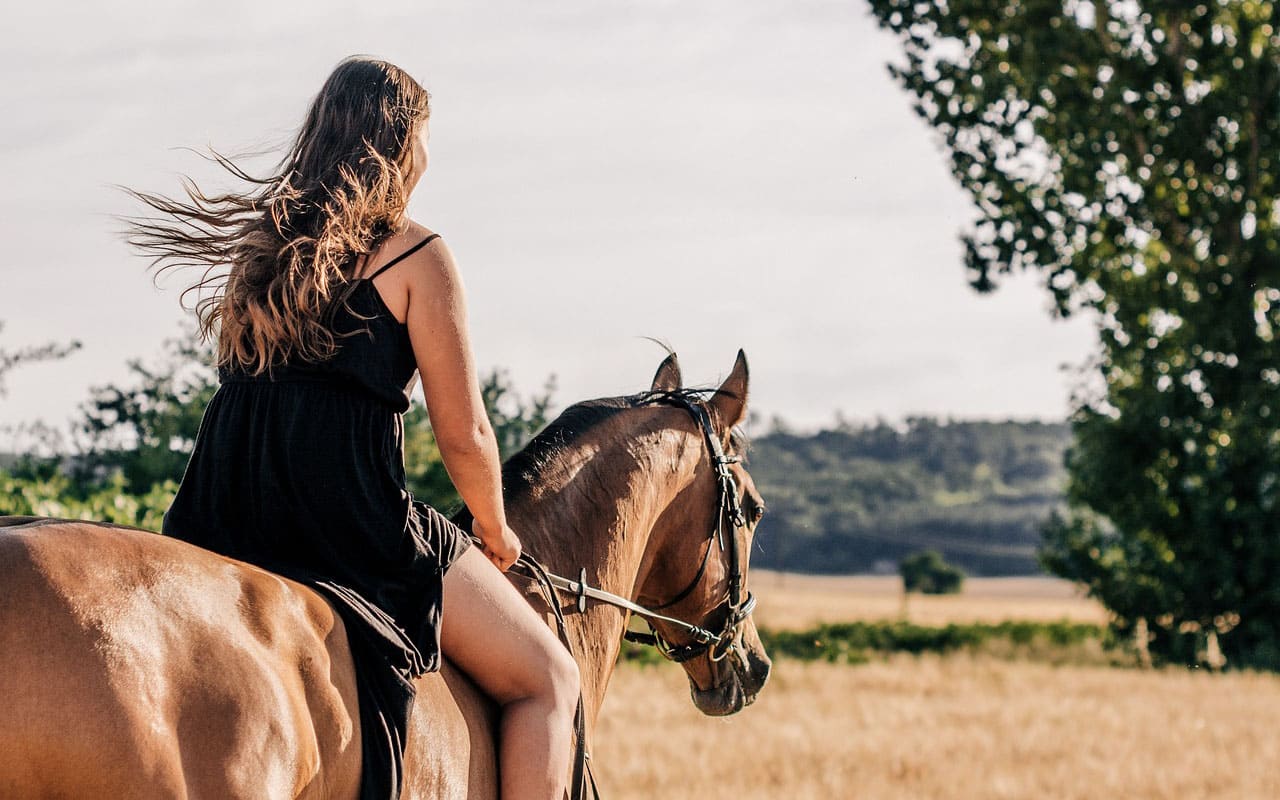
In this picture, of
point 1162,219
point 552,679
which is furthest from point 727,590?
point 1162,219

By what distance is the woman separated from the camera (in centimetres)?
306

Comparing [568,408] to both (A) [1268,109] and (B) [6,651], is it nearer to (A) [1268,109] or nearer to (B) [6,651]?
(B) [6,651]

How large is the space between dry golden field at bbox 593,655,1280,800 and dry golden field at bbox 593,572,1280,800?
0.03 metres

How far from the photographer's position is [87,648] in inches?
89.9

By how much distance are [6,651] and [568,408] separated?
236cm

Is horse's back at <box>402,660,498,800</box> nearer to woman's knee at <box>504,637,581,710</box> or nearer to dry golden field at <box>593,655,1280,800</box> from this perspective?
woman's knee at <box>504,637,581,710</box>

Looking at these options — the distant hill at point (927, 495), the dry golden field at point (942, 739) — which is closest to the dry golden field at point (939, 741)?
the dry golden field at point (942, 739)

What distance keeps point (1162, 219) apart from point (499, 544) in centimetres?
2489

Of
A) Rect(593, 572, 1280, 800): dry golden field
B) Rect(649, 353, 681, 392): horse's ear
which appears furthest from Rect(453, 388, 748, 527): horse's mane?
Rect(593, 572, 1280, 800): dry golden field

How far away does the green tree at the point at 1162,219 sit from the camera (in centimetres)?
2441

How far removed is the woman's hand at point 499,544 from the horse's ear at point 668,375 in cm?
156

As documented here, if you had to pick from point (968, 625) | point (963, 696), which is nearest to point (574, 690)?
point (963, 696)

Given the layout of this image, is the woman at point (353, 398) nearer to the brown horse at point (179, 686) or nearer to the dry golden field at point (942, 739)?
the brown horse at point (179, 686)

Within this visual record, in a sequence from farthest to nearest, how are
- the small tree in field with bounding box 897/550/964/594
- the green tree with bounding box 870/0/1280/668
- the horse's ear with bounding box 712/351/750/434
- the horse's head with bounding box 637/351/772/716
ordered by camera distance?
the small tree in field with bounding box 897/550/964/594, the green tree with bounding box 870/0/1280/668, the horse's ear with bounding box 712/351/750/434, the horse's head with bounding box 637/351/772/716
